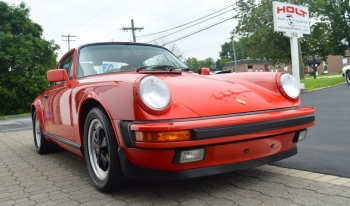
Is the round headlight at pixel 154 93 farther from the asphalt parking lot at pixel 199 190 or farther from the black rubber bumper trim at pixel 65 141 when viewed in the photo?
the black rubber bumper trim at pixel 65 141

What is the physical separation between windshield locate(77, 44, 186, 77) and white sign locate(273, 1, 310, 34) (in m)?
13.3

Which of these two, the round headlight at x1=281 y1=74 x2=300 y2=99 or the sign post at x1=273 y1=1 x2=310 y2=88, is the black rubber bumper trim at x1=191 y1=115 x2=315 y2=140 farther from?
the sign post at x1=273 y1=1 x2=310 y2=88

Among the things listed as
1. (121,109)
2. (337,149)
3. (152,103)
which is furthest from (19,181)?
(337,149)

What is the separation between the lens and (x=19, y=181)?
341 centimetres

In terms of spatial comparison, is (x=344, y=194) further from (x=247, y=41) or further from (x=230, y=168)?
(x=247, y=41)

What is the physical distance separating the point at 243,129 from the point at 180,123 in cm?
47

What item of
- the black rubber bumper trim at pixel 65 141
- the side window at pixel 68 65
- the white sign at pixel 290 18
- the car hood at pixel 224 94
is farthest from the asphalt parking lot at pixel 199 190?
the white sign at pixel 290 18

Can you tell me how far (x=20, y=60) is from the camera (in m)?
26.5

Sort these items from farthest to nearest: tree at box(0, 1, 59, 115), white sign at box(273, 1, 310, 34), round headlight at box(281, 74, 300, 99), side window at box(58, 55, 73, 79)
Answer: tree at box(0, 1, 59, 115), white sign at box(273, 1, 310, 34), side window at box(58, 55, 73, 79), round headlight at box(281, 74, 300, 99)

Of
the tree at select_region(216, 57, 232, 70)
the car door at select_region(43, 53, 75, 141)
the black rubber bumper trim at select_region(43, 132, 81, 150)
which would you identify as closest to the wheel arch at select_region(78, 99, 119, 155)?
the black rubber bumper trim at select_region(43, 132, 81, 150)

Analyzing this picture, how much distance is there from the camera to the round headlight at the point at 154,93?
2291 mm

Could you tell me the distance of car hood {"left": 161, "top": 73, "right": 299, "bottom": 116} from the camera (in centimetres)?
243

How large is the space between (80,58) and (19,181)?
1.43m

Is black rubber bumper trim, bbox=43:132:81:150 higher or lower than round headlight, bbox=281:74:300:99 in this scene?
lower
